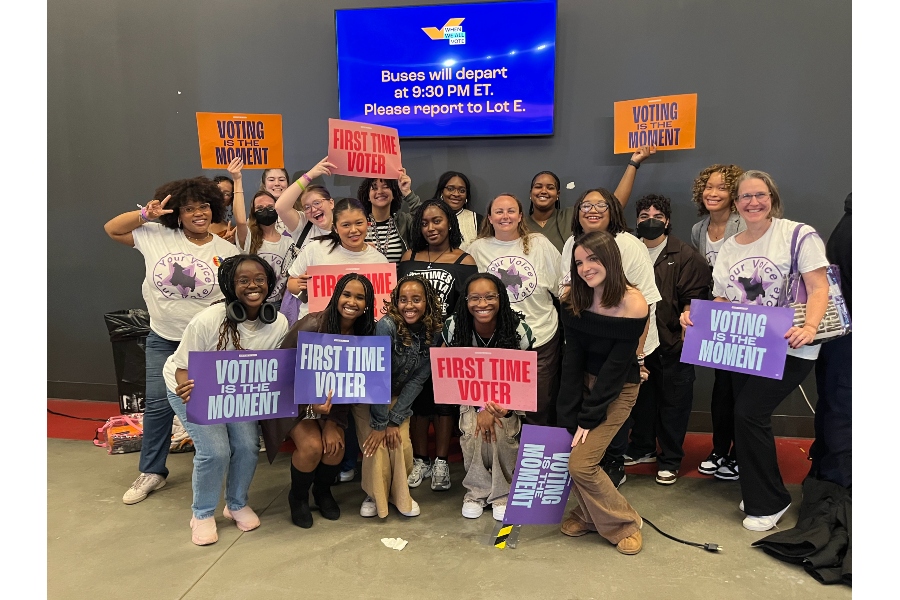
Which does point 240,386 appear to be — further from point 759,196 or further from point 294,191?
point 759,196

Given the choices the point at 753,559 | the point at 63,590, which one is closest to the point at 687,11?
the point at 753,559

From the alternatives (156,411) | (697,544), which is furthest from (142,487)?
(697,544)

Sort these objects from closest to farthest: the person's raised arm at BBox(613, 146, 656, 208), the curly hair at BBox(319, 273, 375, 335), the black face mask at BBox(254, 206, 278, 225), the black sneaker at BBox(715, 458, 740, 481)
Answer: the curly hair at BBox(319, 273, 375, 335)
the black sneaker at BBox(715, 458, 740, 481)
the black face mask at BBox(254, 206, 278, 225)
the person's raised arm at BBox(613, 146, 656, 208)

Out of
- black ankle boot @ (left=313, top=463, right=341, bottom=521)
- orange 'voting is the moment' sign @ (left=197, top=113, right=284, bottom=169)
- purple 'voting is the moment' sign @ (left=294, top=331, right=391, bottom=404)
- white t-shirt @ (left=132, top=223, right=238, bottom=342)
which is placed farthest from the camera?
orange 'voting is the moment' sign @ (left=197, top=113, right=284, bottom=169)

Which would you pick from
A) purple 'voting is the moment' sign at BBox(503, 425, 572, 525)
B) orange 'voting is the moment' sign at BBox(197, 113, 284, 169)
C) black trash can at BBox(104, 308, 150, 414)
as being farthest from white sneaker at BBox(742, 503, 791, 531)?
black trash can at BBox(104, 308, 150, 414)

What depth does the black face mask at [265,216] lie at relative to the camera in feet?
13.8

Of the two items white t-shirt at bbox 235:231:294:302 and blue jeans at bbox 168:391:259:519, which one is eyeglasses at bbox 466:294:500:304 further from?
white t-shirt at bbox 235:231:294:302

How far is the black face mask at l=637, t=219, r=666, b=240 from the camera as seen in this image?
149 inches

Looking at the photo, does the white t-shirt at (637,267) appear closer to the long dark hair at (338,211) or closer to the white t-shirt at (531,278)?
the white t-shirt at (531,278)

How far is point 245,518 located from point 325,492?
432 mm

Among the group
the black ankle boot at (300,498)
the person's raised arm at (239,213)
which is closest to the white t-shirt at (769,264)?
the black ankle boot at (300,498)

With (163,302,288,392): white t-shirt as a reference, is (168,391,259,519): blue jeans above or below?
below

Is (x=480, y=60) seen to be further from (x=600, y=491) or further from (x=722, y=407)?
(x=600, y=491)

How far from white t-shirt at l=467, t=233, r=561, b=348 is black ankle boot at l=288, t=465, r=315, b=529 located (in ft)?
4.87
